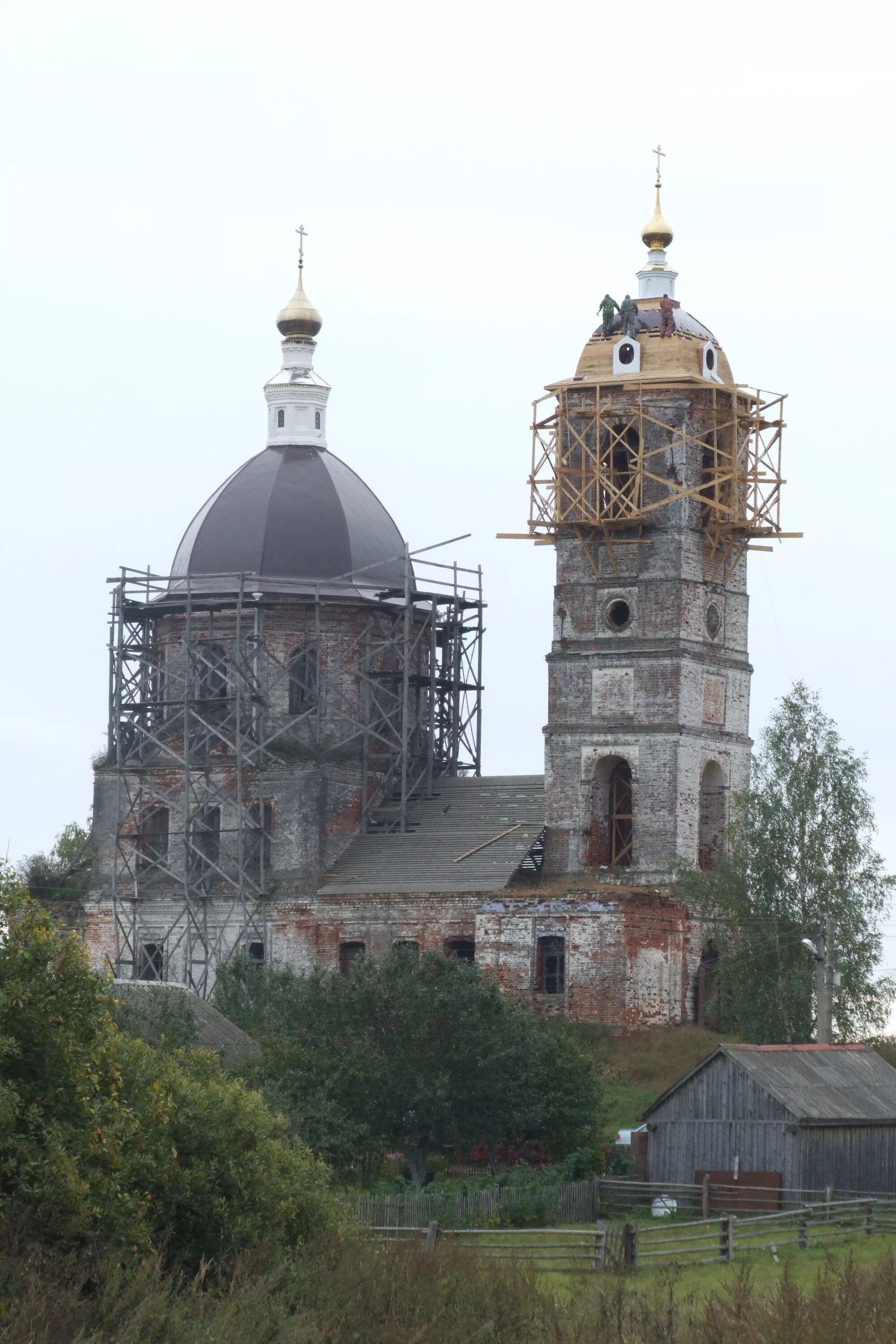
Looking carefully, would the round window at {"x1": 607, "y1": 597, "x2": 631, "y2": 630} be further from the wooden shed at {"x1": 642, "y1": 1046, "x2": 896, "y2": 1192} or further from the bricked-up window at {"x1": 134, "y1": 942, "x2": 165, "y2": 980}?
the wooden shed at {"x1": 642, "y1": 1046, "x2": 896, "y2": 1192}

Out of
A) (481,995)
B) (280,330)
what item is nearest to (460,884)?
(481,995)

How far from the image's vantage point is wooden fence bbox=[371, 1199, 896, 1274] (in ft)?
106

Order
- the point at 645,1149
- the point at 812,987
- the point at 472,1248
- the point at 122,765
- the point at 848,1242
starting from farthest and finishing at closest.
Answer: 1. the point at 122,765
2. the point at 812,987
3. the point at 645,1149
4. the point at 848,1242
5. the point at 472,1248

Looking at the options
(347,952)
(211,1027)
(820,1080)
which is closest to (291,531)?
(347,952)

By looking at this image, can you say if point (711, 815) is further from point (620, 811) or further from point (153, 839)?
point (153, 839)

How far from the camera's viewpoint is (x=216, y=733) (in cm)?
5484

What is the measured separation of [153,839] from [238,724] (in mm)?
4028

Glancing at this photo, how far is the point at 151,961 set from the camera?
180ft

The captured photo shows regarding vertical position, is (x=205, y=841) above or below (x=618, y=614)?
below

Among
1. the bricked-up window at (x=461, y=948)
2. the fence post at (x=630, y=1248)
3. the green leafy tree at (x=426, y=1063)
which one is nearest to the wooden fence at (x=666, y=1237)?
the fence post at (x=630, y=1248)

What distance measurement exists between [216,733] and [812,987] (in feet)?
45.7

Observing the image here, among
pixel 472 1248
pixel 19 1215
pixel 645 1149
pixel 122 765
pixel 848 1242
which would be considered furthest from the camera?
pixel 122 765

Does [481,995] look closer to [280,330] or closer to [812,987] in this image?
Answer: [812,987]

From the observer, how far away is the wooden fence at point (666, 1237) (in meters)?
32.2
